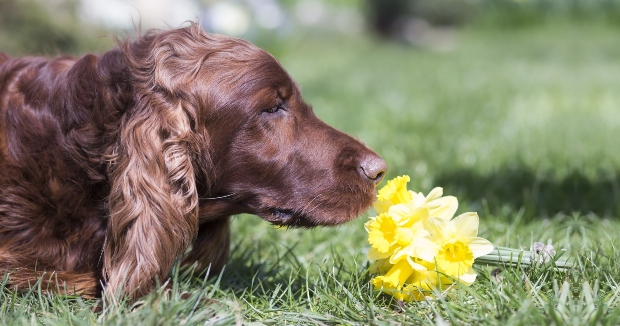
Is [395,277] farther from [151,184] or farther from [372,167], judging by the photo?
[151,184]

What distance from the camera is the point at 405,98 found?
683cm

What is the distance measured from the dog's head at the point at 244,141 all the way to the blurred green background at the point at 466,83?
40cm

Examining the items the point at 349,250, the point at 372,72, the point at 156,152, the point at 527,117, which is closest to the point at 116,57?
the point at 156,152

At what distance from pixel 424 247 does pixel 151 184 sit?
3.04ft

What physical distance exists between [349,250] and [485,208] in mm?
729

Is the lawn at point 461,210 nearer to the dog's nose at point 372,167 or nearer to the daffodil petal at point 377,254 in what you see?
the daffodil petal at point 377,254

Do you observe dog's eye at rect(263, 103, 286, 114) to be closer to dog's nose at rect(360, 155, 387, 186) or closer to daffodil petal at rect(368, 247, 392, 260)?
dog's nose at rect(360, 155, 387, 186)

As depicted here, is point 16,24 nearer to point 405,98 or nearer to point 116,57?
point 405,98

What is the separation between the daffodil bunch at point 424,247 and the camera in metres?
2.32

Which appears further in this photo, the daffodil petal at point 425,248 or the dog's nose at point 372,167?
the dog's nose at point 372,167

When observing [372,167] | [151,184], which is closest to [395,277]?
[372,167]

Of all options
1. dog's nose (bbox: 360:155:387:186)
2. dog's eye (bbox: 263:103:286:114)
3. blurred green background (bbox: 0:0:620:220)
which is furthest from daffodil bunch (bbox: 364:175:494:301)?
blurred green background (bbox: 0:0:620:220)

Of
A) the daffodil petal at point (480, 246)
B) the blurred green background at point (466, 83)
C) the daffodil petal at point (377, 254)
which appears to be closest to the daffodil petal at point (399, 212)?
the daffodil petal at point (377, 254)

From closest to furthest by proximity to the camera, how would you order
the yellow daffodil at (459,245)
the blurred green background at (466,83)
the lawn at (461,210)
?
the lawn at (461,210) < the yellow daffodil at (459,245) < the blurred green background at (466,83)
